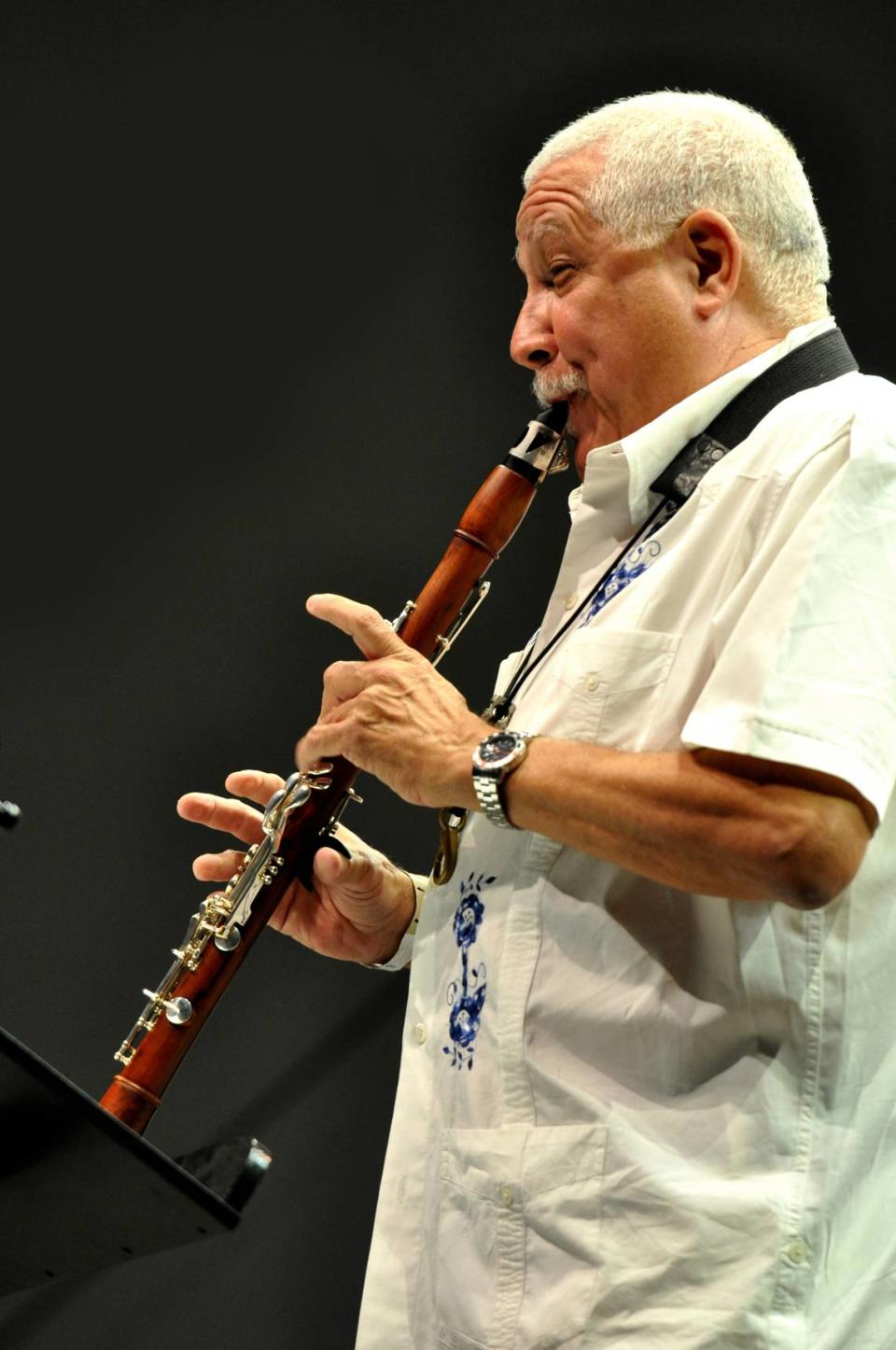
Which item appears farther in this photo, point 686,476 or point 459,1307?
point 686,476

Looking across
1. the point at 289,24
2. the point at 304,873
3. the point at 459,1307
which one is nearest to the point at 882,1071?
the point at 459,1307

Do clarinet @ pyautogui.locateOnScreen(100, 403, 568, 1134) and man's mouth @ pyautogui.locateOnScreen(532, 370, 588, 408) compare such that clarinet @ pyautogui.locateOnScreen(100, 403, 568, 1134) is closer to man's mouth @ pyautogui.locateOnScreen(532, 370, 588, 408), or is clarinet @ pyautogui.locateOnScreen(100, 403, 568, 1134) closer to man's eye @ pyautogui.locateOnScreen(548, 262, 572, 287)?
man's mouth @ pyautogui.locateOnScreen(532, 370, 588, 408)

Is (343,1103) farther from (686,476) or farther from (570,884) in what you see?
(686,476)

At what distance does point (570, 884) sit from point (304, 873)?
47 cm

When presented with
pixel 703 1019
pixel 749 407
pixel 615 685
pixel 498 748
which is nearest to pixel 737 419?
pixel 749 407

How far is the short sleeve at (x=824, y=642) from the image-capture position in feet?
3.23

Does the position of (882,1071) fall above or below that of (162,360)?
below

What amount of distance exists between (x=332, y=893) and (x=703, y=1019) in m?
0.60

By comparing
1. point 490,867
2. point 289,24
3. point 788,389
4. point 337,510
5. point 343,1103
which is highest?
point 289,24

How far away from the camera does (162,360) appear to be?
2221 millimetres

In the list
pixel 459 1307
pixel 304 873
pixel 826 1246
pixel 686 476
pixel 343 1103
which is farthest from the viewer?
pixel 343 1103

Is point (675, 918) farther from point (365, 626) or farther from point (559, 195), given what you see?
point (559, 195)

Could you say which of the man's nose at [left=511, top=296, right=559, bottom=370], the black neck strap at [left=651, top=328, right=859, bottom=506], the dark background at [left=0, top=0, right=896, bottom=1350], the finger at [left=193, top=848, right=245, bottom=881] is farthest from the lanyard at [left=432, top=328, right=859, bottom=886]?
the dark background at [left=0, top=0, right=896, bottom=1350]

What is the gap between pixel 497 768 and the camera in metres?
1.12
